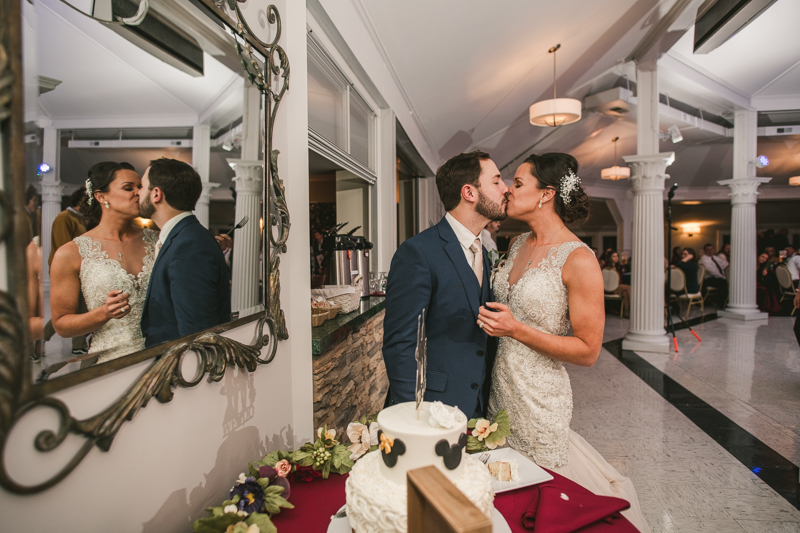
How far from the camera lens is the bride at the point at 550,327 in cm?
174

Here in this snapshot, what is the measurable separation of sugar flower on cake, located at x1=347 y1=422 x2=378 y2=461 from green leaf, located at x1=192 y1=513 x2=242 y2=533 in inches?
12.6

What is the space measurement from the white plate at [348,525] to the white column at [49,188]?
2.23 feet

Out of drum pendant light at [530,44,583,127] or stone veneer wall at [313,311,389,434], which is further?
drum pendant light at [530,44,583,127]

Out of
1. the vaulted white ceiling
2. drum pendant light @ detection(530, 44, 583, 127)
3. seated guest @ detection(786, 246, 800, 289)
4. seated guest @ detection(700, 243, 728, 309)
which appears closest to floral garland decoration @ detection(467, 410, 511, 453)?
the vaulted white ceiling

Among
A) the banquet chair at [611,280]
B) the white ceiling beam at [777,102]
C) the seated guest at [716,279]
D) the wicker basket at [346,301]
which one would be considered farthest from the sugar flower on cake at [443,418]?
the seated guest at [716,279]

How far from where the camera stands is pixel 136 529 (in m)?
0.85

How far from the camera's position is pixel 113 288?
2.56ft

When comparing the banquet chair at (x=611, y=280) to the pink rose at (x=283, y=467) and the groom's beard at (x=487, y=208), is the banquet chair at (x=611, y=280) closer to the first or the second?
the groom's beard at (x=487, y=208)

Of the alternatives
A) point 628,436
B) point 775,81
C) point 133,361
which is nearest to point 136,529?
point 133,361

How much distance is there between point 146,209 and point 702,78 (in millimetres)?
10025

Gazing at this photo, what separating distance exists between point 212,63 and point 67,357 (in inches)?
30.1

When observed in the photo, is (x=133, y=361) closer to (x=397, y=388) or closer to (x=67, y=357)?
(x=67, y=357)

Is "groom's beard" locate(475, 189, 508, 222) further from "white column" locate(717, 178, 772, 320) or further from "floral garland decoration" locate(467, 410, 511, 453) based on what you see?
"white column" locate(717, 178, 772, 320)

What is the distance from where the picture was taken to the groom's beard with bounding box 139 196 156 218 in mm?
824
